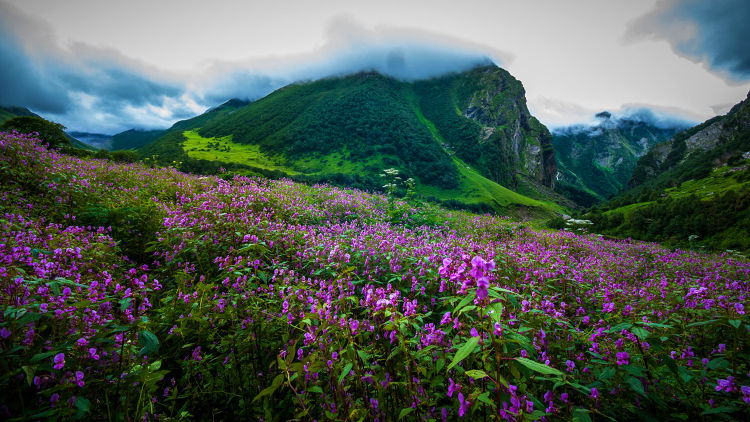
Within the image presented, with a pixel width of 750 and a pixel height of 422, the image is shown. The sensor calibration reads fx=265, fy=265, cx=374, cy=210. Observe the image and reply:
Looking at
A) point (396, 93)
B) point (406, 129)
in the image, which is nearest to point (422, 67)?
point (396, 93)

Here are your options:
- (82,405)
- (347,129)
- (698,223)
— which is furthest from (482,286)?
(347,129)

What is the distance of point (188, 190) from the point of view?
9086 mm

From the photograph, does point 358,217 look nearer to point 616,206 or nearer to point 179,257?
point 179,257

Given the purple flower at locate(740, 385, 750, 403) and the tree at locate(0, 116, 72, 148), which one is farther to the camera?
the tree at locate(0, 116, 72, 148)

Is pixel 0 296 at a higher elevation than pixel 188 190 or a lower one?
lower

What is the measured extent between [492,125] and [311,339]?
486ft

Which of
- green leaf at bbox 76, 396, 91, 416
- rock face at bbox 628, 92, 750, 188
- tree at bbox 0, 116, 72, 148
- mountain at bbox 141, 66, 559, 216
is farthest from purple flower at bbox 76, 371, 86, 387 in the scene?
rock face at bbox 628, 92, 750, 188

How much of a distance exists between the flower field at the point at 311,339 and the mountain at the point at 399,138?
54056mm

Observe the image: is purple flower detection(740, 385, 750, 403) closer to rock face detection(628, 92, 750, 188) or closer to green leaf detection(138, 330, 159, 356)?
green leaf detection(138, 330, 159, 356)

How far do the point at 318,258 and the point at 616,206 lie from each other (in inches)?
2343

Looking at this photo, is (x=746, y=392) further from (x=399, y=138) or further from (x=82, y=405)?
(x=399, y=138)

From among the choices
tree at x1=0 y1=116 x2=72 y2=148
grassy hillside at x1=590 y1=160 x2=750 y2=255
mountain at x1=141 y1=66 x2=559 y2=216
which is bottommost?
grassy hillside at x1=590 y1=160 x2=750 y2=255

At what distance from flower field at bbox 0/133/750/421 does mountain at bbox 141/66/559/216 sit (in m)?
54.1

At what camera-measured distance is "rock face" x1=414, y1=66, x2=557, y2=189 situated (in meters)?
120
